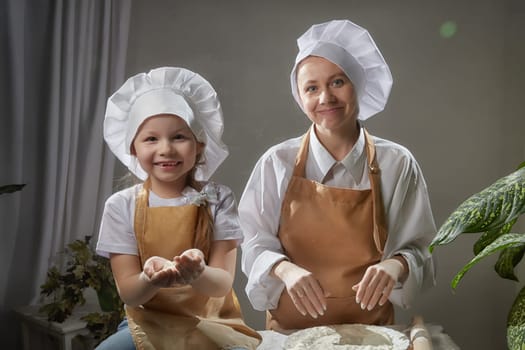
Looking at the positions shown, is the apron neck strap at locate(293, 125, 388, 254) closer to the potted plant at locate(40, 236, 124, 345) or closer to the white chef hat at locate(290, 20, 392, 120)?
the white chef hat at locate(290, 20, 392, 120)

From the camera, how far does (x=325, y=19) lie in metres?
1.66

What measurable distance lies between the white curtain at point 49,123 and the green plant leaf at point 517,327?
36.4 inches

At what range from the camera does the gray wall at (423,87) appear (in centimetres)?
165

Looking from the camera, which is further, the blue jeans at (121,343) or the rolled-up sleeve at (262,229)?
the rolled-up sleeve at (262,229)

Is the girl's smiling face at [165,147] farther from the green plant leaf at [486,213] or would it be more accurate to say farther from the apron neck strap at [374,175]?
the green plant leaf at [486,213]

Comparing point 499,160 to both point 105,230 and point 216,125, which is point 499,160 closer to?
point 216,125

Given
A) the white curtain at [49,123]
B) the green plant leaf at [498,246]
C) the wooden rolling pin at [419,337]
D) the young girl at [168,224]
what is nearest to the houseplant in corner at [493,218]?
the green plant leaf at [498,246]

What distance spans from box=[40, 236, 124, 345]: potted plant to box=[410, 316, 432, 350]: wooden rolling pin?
1.98 ft

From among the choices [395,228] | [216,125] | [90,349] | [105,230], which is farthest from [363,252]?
[90,349]

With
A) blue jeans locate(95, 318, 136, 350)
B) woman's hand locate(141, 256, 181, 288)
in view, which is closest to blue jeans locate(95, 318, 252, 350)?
blue jeans locate(95, 318, 136, 350)

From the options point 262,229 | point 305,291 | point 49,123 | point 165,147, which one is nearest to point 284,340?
point 305,291

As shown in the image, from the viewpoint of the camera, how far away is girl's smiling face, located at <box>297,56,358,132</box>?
117 centimetres

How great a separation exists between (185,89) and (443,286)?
998 mm

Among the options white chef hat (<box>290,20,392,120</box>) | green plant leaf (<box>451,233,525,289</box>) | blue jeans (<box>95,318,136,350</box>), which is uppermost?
white chef hat (<box>290,20,392,120</box>)
